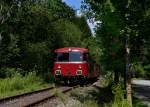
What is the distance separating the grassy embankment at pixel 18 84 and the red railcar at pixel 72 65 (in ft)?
5.65

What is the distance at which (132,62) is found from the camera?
20125 mm

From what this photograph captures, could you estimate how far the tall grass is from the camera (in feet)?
93.4

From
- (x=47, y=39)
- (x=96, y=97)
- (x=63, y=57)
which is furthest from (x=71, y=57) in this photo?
(x=96, y=97)

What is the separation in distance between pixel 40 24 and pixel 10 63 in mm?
5147

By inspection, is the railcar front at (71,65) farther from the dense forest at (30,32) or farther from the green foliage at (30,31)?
the green foliage at (30,31)

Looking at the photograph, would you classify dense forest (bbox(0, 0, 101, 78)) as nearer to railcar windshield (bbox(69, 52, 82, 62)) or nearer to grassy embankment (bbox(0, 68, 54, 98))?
railcar windshield (bbox(69, 52, 82, 62))

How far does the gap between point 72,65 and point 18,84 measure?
7.15m

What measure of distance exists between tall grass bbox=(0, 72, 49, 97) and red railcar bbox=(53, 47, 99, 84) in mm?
1723

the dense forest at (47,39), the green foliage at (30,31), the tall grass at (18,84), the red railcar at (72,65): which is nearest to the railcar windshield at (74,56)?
the red railcar at (72,65)

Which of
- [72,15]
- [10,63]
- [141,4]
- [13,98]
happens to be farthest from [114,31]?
[72,15]

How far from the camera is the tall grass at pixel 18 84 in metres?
28.5

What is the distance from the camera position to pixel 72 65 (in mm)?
37594

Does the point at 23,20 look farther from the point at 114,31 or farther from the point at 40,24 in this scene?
the point at 114,31

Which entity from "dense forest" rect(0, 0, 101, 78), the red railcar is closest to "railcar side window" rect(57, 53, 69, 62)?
the red railcar
